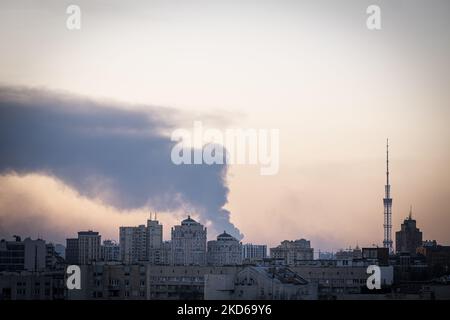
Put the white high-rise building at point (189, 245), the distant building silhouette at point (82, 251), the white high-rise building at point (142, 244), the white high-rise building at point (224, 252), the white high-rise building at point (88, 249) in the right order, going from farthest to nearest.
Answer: the white high-rise building at point (142, 244), the white high-rise building at point (224, 252), the white high-rise building at point (189, 245), the distant building silhouette at point (82, 251), the white high-rise building at point (88, 249)

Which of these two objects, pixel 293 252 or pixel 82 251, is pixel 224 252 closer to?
pixel 293 252

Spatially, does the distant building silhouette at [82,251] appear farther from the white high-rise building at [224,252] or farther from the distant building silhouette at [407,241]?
the distant building silhouette at [407,241]

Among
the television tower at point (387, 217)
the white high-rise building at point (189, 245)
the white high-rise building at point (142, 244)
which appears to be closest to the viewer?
the television tower at point (387, 217)

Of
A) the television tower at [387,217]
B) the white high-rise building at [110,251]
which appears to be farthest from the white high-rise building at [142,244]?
the television tower at [387,217]

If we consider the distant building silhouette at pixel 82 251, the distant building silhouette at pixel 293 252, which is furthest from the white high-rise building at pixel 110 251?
the distant building silhouette at pixel 293 252

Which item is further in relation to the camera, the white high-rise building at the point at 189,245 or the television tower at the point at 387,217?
the white high-rise building at the point at 189,245
